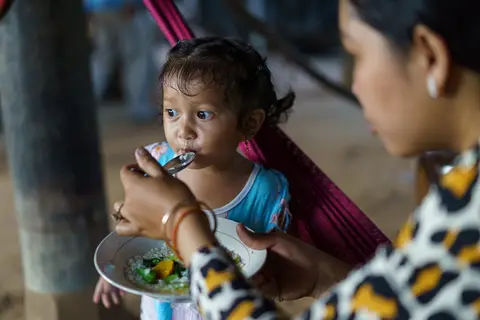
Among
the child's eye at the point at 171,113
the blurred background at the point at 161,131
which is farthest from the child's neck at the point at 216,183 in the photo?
the blurred background at the point at 161,131

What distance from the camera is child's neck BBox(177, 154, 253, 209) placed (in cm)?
87

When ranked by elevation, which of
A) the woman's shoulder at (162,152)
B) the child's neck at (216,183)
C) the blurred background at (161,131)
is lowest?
the blurred background at (161,131)

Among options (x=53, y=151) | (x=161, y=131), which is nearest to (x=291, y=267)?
(x=53, y=151)

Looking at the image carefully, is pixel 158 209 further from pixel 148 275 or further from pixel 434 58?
pixel 434 58

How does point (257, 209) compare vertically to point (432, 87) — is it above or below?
below

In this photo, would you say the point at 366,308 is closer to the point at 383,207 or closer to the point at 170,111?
the point at 170,111

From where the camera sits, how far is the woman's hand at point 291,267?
80 cm

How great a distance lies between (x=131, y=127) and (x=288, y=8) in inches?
88.8

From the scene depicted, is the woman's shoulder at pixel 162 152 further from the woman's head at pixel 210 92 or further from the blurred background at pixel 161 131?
the blurred background at pixel 161 131

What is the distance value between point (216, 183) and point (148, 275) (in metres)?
0.18

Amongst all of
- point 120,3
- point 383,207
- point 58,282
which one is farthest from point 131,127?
point 58,282

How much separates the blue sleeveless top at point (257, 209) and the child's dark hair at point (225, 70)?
11 centimetres

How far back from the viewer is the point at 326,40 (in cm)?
495

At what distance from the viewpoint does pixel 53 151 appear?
1.33 m
